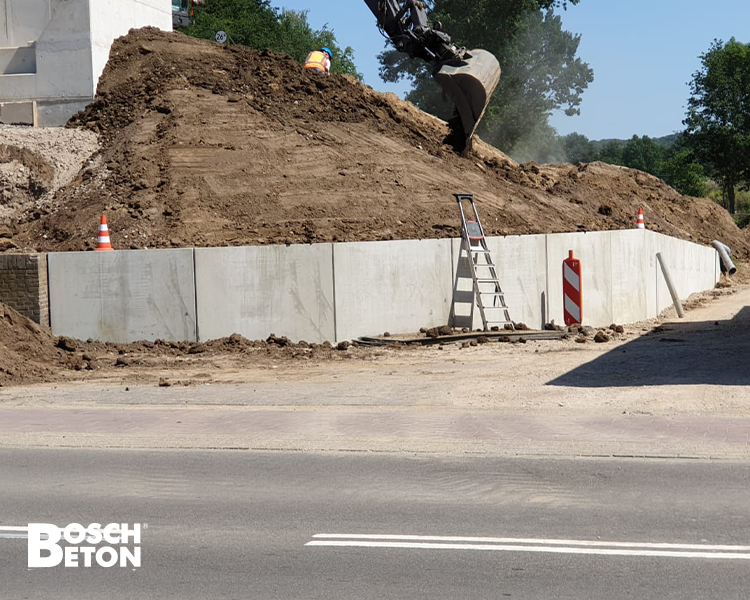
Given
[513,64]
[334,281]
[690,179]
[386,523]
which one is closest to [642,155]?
[690,179]

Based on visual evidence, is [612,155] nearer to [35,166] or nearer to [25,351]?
[35,166]

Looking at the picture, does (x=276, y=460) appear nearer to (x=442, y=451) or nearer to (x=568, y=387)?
(x=442, y=451)

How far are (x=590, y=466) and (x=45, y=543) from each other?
14.4ft

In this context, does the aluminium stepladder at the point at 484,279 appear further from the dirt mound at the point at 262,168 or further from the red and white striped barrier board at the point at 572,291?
the dirt mound at the point at 262,168

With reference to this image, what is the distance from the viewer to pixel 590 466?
26.4 feet

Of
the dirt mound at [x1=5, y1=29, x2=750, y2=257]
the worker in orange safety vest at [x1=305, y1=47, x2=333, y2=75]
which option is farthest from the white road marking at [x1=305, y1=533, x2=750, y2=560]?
the worker in orange safety vest at [x1=305, y1=47, x2=333, y2=75]

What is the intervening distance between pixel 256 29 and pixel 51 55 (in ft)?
120

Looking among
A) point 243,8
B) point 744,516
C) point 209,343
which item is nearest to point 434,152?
point 209,343

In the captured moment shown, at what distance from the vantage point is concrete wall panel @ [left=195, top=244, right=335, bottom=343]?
52.1ft

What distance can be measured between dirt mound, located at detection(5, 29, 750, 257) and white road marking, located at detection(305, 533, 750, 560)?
12469 millimetres

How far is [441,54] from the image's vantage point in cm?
2275

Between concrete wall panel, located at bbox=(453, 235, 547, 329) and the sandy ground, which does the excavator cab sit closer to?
concrete wall panel, located at bbox=(453, 235, 547, 329)

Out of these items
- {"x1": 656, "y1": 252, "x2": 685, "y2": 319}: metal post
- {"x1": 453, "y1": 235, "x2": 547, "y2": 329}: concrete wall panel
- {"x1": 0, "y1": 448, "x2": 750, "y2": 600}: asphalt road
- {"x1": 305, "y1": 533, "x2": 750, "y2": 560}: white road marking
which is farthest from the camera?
{"x1": 656, "y1": 252, "x2": 685, "y2": 319}: metal post

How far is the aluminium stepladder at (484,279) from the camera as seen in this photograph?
16922 mm
